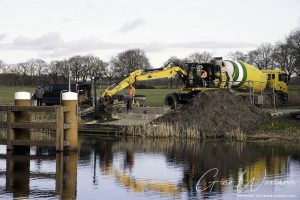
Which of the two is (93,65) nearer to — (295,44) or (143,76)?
(295,44)

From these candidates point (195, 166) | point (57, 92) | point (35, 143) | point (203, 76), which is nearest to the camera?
point (195, 166)

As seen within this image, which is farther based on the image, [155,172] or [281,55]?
[281,55]

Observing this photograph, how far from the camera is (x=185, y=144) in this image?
90.6 feet

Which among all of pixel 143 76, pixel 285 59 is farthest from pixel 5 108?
pixel 285 59

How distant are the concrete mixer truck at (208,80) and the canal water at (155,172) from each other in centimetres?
1171

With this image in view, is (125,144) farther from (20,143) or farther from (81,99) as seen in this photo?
(81,99)

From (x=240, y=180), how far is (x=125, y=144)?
1044 centimetres

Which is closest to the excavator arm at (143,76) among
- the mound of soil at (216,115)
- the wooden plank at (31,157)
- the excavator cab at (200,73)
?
the excavator cab at (200,73)

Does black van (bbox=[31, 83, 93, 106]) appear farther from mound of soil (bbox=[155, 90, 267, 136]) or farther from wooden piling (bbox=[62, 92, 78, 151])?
wooden piling (bbox=[62, 92, 78, 151])

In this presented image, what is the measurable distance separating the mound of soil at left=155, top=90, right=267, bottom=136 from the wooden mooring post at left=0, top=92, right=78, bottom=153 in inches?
345

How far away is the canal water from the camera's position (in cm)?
1580

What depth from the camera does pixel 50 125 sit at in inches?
887

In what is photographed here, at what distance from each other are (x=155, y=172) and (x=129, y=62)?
310ft

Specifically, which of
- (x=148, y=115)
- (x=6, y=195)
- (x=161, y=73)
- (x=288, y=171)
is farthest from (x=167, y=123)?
(x=6, y=195)
